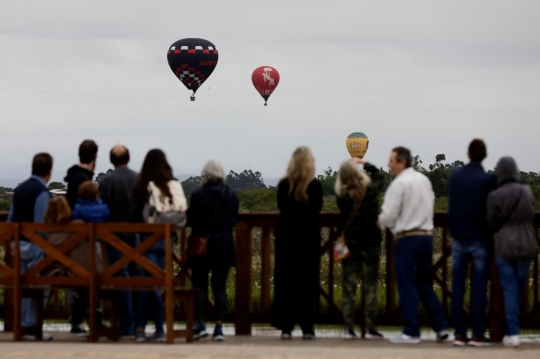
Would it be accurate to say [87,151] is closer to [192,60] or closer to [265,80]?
[192,60]

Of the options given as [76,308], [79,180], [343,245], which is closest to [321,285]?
[343,245]

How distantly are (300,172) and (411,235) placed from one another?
114cm

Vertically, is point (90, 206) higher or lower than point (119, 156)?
lower

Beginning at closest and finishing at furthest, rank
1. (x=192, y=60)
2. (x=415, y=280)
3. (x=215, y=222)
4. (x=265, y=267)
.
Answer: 1. (x=415, y=280)
2. (x=215, y=222)
3. (x=265, y=267)
4. (x=192, y=60)

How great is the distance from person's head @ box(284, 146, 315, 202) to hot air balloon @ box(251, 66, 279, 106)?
6028 cm

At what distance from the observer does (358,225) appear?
11781 millimetres

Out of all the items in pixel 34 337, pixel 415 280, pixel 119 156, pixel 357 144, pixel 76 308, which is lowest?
pixel 34 337

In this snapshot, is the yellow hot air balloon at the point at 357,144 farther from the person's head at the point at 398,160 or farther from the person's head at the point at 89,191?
the person's head at the point at 89,191

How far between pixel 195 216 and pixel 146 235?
0.48 m

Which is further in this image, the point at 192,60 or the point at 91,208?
the point at 192,60

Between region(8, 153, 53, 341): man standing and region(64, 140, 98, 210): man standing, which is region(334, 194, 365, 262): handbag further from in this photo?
region(8, 153, 53, 341): man standing

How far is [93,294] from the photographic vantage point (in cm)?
1154

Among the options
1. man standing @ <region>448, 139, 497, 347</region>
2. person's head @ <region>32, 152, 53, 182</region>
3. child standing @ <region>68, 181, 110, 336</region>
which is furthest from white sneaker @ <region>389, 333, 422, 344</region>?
person's head @ <region>32, 152, 53, 182</region>

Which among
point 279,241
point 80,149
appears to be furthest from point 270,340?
point 80,149
